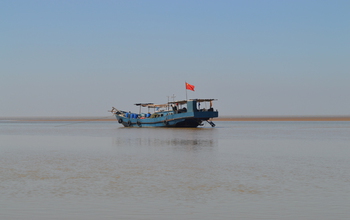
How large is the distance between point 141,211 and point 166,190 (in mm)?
2786

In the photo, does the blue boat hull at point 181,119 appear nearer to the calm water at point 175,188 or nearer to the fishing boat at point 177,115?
the fishing boat at point 177,115

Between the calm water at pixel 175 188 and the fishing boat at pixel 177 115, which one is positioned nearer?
the calm water at pixel 175 188

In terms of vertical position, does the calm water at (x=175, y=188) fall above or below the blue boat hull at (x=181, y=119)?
below

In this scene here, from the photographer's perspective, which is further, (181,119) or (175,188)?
(181,119)

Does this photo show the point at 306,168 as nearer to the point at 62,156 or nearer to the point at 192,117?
the point at 62,156

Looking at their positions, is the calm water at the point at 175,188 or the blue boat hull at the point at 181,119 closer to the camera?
the calm water at the point at 175,188

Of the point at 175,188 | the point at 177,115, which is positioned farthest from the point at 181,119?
the point at 175,188

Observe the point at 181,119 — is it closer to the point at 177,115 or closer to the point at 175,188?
the point at 177,115

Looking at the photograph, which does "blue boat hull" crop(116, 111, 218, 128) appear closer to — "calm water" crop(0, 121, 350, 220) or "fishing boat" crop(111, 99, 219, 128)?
"fishing boat" crop(111, 99, 219, 128)

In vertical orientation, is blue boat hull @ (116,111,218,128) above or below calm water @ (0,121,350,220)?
above

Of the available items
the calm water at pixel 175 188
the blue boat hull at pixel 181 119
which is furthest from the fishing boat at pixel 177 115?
the calm water at pixel 175 188

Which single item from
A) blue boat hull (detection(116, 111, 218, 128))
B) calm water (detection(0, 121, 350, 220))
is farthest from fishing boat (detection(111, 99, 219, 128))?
calm water (detection(0, 121, 350, 220))

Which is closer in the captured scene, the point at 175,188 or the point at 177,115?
the point at 175,188

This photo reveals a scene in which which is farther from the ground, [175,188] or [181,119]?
[181,119]
